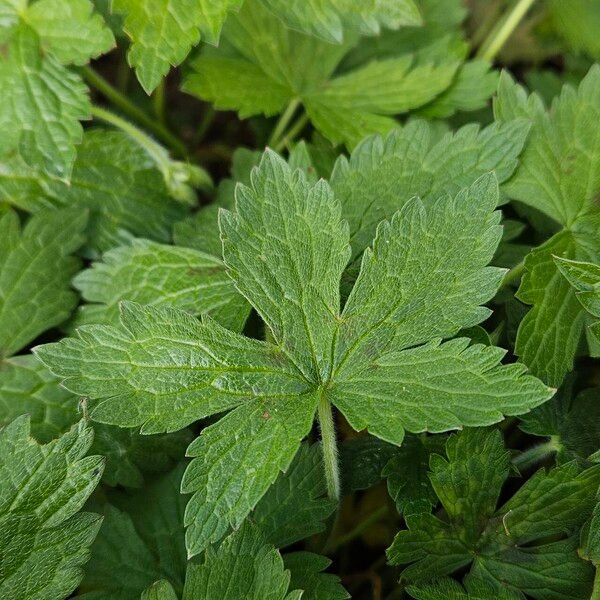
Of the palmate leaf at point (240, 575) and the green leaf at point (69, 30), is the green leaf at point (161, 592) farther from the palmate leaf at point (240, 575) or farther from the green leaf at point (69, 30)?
the green leaf at point (69, 30)

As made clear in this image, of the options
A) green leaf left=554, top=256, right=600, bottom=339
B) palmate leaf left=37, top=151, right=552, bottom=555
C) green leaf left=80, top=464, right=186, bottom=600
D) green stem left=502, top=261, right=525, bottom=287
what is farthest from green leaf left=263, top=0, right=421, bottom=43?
green leaf left=80, top=464, right=186, bottom=600

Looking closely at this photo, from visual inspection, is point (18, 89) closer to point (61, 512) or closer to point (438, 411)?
point (61, 512)

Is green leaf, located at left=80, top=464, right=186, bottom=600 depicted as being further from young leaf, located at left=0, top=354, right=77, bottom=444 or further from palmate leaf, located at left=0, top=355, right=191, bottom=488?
young leaf, located at left=0, top=354, right=77, bottom=444

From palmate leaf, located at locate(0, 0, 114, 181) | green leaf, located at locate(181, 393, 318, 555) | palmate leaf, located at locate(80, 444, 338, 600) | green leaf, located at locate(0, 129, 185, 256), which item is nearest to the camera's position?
green leaf, located at locate(181, 393, 318, 555)

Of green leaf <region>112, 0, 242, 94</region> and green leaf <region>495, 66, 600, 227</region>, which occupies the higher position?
green leaf <region>495, 66, 600, 227</region>

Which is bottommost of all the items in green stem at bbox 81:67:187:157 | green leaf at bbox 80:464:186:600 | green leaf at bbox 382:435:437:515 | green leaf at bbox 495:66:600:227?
green leaf at bbox 80:464:186:600

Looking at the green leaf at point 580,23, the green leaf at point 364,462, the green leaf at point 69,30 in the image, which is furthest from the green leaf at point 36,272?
the green leaf at point 580,23

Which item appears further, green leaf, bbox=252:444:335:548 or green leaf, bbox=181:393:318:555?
green leaf, bbox=252:444:335:548
